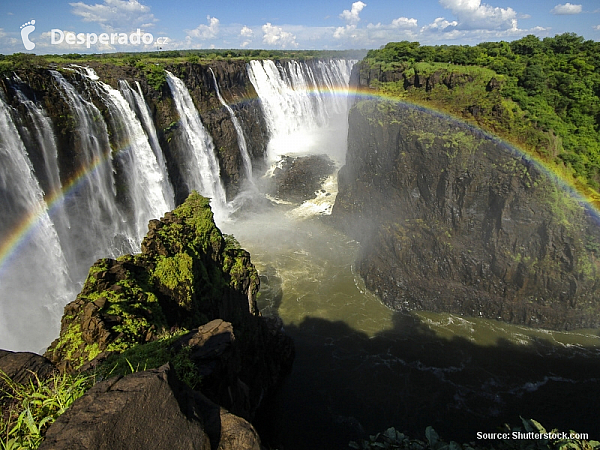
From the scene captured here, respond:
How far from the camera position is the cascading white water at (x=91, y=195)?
69.6 feet

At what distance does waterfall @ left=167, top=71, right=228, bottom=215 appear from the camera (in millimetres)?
30047

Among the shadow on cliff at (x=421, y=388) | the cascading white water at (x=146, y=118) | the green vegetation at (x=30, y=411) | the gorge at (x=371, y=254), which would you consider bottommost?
the shadow on cliff at (x=421, y=388)

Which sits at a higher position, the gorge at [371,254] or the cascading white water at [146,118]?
the cascading white water at [146,118]

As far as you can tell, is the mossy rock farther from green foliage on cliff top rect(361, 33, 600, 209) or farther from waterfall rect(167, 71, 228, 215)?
green foliage on cliff top rect(361, 33, 600, 209)

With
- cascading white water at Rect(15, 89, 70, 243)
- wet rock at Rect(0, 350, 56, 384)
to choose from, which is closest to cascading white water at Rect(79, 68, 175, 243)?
cascading white water at Rect(15, 89, 70, 243)

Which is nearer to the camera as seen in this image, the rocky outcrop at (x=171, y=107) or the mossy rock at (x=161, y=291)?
the mossy rock at (x=161, y=291)

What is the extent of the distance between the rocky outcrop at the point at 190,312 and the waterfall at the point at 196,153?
15.3 meters

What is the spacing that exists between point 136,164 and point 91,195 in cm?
382

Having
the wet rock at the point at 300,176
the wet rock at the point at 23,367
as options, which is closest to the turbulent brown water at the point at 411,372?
the wet rock at the point at 23,367

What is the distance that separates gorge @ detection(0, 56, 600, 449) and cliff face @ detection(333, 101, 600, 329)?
86 mm

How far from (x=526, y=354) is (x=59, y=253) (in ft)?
83.4

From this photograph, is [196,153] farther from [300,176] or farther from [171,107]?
[300,176]

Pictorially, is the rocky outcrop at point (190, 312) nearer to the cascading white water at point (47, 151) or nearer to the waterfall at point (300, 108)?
the cascading white water at point (47, 151)

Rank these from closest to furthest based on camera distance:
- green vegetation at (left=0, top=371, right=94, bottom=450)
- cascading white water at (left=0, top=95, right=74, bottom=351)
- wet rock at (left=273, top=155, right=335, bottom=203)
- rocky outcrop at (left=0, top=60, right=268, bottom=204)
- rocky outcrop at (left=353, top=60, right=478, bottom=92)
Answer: green vegetation at (left=0, top=371, right=94, bottom=450) < cascading white water at (left=0, top=95, right=74, bottom=351) < rocky outcrop at (left=0, top=60, right=268, bottom=204) < rocky outcrop at (left=353, top=60, right=478, bottom=92) < wet rock at (left=273, top=155, right=335, bottom=203)
